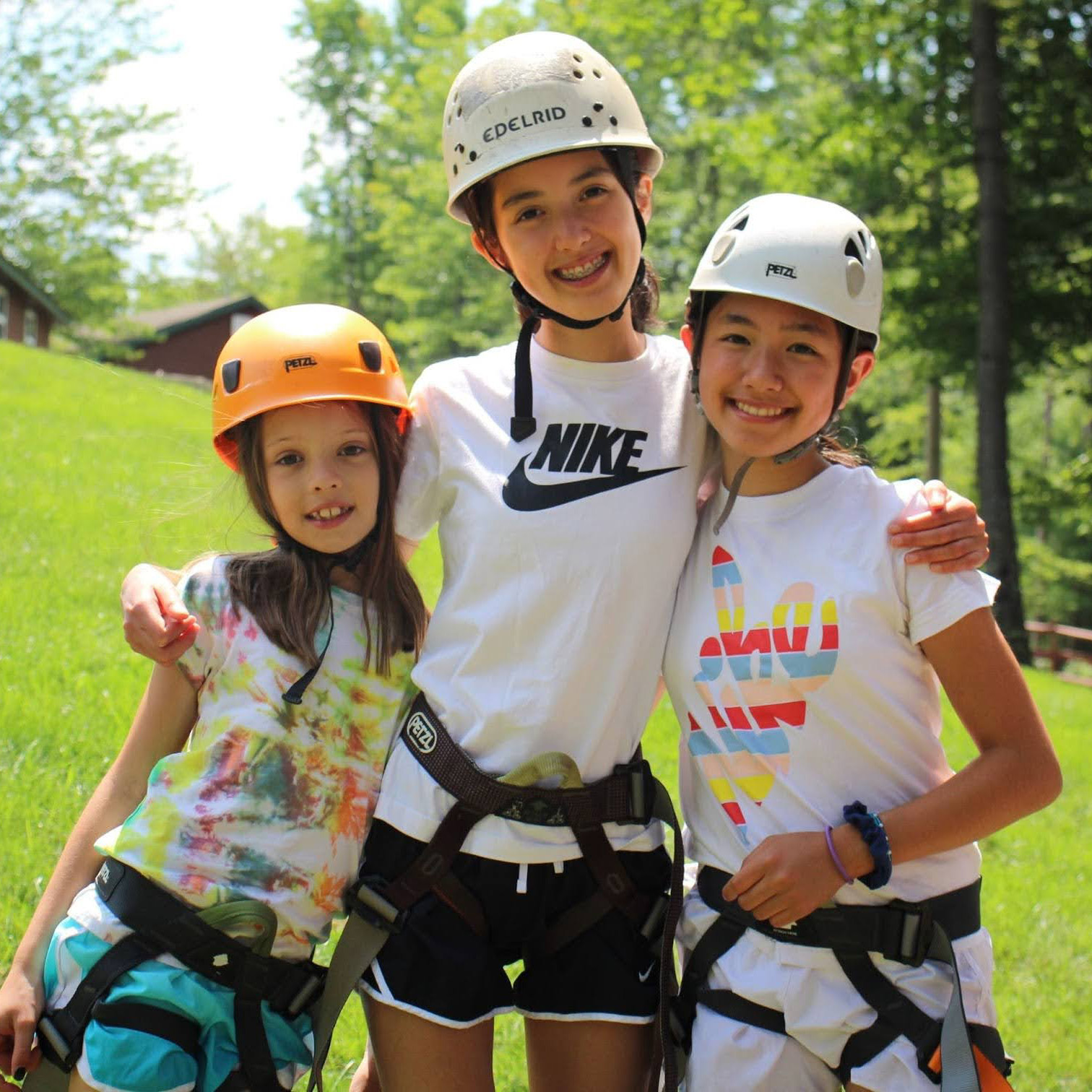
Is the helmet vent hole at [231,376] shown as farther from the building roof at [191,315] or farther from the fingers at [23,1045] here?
the building roof at [191,315]

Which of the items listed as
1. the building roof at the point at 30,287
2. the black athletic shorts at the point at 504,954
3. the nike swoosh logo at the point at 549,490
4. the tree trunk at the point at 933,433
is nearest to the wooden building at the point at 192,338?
the building roof at the point at 30,287

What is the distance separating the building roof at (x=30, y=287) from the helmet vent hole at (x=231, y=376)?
4187 cm

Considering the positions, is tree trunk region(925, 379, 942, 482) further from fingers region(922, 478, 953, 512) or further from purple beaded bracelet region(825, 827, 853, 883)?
purple beaded bracelet region(825, 827, 853, 883)

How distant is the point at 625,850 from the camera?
3.16 metres

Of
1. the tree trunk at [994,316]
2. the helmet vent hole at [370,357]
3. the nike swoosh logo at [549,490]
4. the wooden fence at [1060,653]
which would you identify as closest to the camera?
the nike swoosh logo at [549,490]

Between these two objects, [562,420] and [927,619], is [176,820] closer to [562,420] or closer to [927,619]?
[562,420]

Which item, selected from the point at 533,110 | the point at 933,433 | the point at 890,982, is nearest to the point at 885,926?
the point at 890,982

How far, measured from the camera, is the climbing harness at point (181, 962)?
2.82 metres

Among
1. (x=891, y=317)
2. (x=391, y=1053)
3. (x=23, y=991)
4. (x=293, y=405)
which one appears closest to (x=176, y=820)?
(x=23, y=991)

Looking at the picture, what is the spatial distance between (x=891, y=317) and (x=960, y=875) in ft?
56.7

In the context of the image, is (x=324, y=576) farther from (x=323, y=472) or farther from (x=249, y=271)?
(x=249, y=271)

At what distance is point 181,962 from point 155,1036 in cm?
17

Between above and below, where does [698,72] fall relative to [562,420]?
above

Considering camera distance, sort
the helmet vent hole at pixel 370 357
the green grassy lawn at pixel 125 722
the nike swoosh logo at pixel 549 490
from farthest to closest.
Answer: the green grassy lawn at pixel 125 722, the helmet vent hole at pixel 370 357, the nike swoosh logo at pixel 549 490
